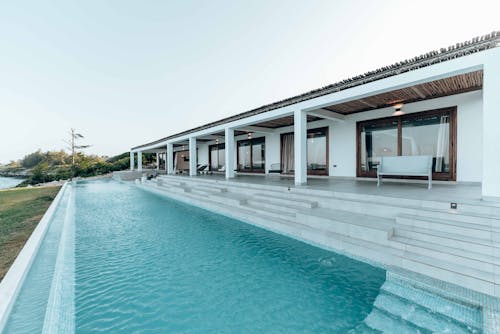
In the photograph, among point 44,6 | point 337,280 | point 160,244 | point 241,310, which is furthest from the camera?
point 44,6

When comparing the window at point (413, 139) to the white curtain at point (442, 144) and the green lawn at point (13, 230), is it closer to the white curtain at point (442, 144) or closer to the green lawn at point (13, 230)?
the white curtain at point (442, 144)

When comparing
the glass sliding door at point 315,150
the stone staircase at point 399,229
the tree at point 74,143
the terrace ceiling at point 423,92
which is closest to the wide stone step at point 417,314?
the stone staircase at point 399,229

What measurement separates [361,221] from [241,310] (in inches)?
115

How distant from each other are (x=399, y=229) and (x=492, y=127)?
228 centimetres

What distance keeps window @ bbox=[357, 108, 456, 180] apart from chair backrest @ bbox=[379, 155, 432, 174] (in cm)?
128

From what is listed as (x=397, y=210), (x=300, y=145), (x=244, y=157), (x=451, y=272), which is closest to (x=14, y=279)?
(x=451, y=272)

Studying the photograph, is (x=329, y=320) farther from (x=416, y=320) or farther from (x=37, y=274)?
(x=37, y=274)

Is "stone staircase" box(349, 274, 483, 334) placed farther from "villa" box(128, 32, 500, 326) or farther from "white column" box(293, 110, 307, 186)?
"white column" box(293, 110, 307, 186)

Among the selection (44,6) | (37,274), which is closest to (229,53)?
(44,6)

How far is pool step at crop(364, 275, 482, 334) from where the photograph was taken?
1.99 meters

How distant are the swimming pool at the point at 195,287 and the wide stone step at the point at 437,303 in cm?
13

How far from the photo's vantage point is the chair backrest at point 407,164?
537 cm

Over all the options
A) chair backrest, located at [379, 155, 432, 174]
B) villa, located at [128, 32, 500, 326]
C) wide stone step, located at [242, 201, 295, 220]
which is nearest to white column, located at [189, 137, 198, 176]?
villa, located at [128, 32, 500, 326]

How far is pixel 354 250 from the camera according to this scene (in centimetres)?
354
